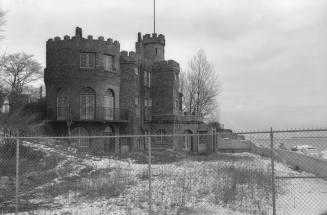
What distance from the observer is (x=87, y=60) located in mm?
38219

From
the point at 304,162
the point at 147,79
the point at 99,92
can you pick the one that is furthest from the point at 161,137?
the point at 304,162

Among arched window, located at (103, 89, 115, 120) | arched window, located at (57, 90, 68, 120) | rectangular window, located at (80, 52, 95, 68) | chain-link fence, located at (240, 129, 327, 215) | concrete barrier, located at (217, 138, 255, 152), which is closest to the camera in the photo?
chain-link fence, located at (240, 129, 327, 215)

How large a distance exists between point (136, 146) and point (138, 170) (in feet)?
81.5

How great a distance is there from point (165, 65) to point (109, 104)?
9130 mm

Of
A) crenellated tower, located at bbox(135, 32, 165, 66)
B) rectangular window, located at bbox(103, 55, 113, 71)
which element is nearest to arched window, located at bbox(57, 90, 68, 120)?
rectangular window, located at bbox(103, 55, 113, 71)

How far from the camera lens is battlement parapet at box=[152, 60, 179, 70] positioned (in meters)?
46.0

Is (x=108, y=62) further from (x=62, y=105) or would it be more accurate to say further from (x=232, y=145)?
(x=232, y=145)

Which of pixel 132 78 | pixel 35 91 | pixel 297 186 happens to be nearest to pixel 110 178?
pixel 297 186

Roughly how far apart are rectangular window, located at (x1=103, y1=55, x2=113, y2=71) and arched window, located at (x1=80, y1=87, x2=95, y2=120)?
248cm

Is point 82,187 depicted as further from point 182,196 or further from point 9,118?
point 9,118

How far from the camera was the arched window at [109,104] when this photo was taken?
38844 mm

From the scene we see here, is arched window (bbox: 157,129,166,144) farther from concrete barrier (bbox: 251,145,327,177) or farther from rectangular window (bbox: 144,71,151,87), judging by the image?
concrete barrier (bbox: 251,145,327,177)

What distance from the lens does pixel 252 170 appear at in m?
11.9

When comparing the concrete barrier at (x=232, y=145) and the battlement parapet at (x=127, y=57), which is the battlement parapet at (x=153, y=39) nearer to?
the battlement parapet at (x=127, y=57)
